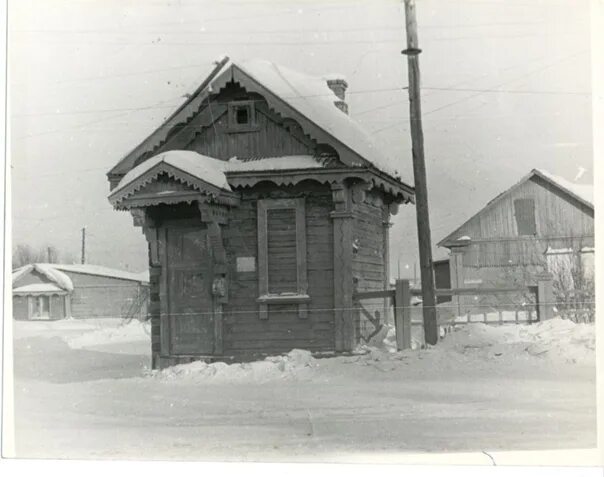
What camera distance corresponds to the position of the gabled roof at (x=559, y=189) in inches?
389

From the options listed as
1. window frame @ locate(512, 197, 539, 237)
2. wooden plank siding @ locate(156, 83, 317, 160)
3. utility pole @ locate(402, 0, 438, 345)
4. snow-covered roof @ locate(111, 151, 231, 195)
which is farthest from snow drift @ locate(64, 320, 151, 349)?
window frame @ locate(512, 197, 539, 237)

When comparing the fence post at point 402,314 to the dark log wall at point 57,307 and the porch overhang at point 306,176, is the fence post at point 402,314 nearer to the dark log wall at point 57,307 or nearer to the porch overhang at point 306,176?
the porch overhang at point 306,176

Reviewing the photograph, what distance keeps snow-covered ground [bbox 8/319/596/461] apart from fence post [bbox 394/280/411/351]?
0.28m

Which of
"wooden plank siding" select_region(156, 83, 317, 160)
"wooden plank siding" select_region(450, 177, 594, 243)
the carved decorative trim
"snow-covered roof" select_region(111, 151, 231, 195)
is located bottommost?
"wooden plank siding" select_region(450, 177, 594, 243)

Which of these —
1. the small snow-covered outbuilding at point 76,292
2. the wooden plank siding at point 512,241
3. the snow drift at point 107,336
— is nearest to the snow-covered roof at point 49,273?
the small snow-covered outbuilding at point 76,292

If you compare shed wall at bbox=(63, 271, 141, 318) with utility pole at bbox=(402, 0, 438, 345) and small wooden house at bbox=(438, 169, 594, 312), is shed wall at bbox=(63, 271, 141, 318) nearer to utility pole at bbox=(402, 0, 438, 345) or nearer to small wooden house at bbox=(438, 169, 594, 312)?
utility pole at bbox=(402, 0, 438, 345)

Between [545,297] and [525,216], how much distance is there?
1203mm

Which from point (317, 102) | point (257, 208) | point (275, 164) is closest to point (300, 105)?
point (317, 102)

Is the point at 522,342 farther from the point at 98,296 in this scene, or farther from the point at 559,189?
the point at 98,296

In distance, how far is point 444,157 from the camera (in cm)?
1262

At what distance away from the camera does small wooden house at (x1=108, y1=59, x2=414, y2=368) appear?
13422mm

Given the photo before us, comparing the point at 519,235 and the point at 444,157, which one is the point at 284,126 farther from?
the point at 519,235

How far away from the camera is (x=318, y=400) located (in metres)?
10.8

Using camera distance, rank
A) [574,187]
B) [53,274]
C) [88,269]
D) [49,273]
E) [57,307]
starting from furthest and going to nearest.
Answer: [88,269] → [57,307] → [53,274] → [49,273] → [574,187]
